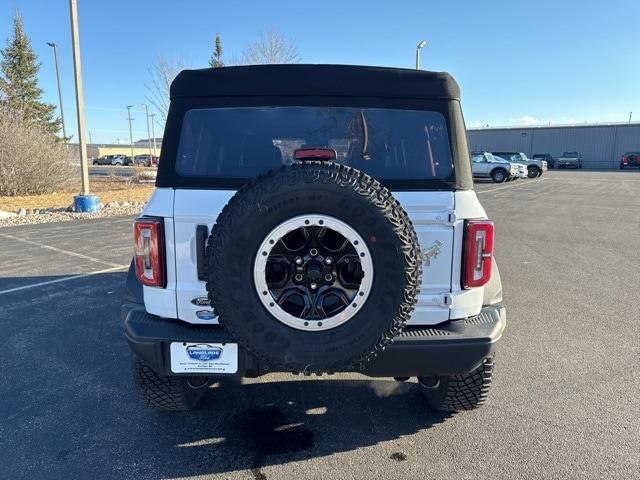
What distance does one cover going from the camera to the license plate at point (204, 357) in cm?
231

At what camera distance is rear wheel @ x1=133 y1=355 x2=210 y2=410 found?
2.75m

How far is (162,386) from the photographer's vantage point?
9.08ft

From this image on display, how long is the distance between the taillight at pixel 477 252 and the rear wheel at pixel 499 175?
27.3m

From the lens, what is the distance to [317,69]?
258cm

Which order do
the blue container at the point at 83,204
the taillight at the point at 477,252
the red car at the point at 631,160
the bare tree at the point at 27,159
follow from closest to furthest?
the taillight at the point at 477,252 < the blue container at the point at 83,204 < the bare tree at the point at 27,159 < the red car at the point at 631,160

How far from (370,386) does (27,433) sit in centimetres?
221

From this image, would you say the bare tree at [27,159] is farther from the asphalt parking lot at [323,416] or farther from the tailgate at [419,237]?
the tailgate at [419,237]

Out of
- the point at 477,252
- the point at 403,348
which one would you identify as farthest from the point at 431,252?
the point at 403,348

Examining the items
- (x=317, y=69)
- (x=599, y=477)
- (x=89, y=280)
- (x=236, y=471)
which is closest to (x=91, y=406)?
(x=236, y=471)

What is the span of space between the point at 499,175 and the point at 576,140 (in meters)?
39.1

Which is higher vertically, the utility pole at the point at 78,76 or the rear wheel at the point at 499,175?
the utility pole at the point at 78,76

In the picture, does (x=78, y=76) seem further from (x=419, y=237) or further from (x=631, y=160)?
(x=631, y=160)

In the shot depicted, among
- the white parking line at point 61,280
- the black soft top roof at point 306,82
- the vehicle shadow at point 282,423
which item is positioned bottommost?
the vehicle shadow at point 282,423

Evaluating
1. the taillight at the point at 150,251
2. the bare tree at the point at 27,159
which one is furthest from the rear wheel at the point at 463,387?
the bare tree at the point at 27,159
